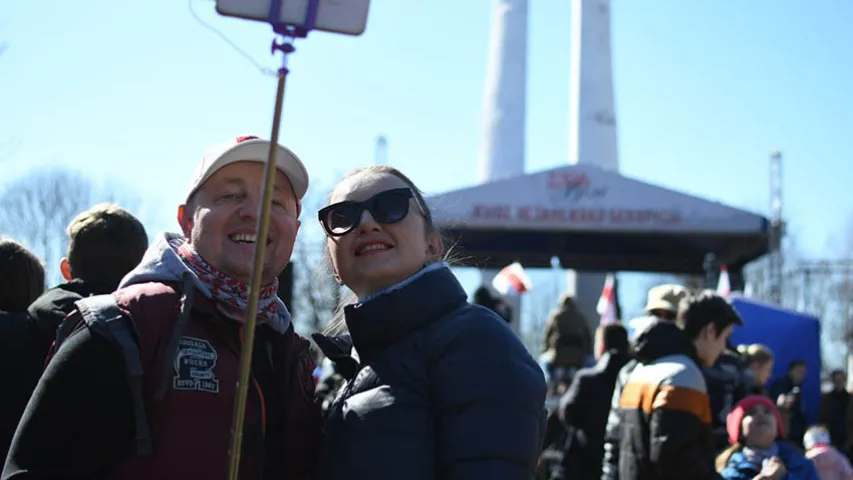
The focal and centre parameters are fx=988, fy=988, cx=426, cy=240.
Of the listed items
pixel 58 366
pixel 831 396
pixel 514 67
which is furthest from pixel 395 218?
pixel 514 67

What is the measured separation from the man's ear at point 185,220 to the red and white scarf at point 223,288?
0.19 feet

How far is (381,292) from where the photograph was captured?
251 cm

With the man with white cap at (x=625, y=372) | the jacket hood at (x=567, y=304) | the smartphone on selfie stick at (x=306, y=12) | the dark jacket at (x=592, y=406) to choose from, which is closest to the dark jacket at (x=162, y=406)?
the smartphone on selfie stick at (x=306, y=12)

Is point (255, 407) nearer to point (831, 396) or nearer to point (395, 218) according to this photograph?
point (395, 218)

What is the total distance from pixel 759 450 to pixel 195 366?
3.64m

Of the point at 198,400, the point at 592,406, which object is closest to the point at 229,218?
the point at 198,400

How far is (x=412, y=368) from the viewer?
2.33 m

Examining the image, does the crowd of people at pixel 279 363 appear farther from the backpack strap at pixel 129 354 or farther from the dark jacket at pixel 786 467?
the dark jacket at pixel 786 467

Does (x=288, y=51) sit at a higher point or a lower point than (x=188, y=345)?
A: higher

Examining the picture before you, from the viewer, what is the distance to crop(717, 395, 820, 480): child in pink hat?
4945 millimetres

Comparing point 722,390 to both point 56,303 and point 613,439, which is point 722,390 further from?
point 56,303

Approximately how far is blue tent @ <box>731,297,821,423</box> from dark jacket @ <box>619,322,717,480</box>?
20.9 feet

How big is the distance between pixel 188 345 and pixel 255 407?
238 millimetres

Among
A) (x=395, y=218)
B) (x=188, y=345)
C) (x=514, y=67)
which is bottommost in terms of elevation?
(x=188, y=345)
